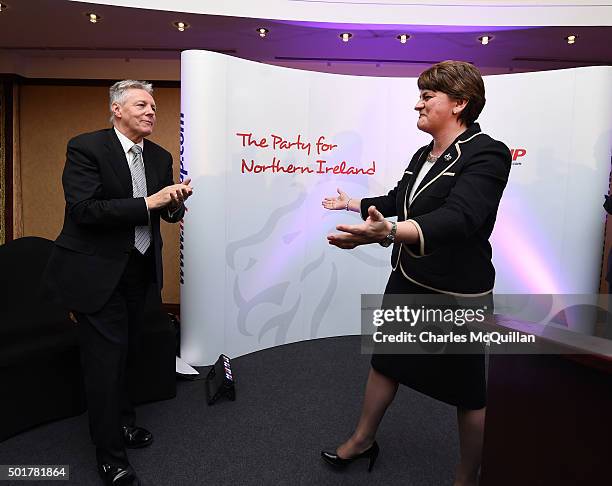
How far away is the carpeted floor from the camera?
78.7 inches

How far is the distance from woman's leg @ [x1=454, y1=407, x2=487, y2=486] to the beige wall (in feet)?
12.8

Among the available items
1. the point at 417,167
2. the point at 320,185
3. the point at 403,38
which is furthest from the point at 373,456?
the point at 403,38

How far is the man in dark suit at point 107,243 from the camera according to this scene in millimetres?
1774

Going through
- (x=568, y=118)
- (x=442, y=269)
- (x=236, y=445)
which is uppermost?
(x=568, y=118)

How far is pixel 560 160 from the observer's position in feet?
11.4

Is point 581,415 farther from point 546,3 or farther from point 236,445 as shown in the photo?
point 546,3

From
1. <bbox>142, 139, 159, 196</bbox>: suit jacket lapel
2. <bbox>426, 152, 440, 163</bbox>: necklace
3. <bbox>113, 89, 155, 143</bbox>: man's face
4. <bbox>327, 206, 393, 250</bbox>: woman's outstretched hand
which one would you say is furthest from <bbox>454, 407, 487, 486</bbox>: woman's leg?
<bbox>113, 89, 155, 143</bbox>: man's face

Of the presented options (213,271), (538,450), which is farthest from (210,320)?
(538,450)

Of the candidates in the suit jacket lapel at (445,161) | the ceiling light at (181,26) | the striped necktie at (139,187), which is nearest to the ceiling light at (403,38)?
the ceiling light at (181,26)

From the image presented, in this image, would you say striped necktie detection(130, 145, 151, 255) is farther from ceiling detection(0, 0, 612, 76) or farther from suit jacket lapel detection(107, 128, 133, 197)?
ceiling detection(0, 0, 612, 76)

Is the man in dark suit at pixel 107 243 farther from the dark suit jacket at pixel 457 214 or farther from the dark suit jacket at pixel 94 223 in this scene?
the dark suit jacket at pixel 457 214

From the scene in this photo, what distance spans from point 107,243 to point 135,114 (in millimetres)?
542

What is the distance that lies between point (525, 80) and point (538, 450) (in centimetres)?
317

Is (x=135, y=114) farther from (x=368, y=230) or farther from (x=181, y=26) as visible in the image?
(x=181, y=26)
